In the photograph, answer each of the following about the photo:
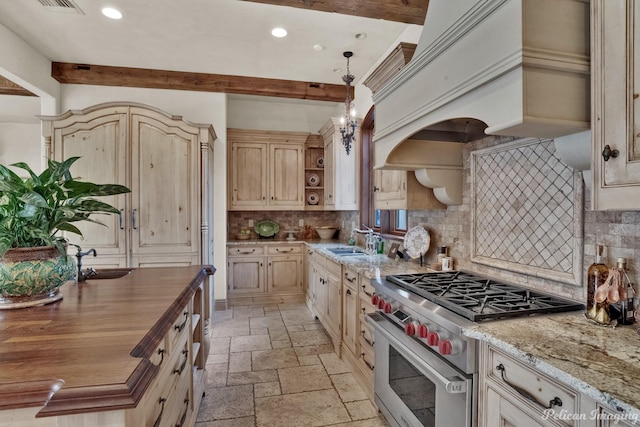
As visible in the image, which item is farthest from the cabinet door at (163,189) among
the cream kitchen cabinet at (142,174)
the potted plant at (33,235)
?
the potted plant at (33,235)

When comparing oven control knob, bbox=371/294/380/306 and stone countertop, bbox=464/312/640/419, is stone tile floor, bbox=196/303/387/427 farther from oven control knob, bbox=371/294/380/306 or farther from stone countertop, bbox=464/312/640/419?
stone countertop, bbox=464/312/640/419

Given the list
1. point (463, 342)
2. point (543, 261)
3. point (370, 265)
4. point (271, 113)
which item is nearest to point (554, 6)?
point (543, 261)

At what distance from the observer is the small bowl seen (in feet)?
16.9

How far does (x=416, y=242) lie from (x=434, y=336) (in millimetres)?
1381

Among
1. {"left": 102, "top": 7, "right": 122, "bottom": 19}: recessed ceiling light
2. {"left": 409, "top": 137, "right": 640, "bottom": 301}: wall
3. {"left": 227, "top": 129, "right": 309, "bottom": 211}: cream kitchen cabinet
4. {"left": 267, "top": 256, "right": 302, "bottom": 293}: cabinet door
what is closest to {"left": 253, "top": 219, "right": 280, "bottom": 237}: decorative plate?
{"left": 227, "top": 129, "right": 309, "bottom": 211}: cream kitchen cabinet

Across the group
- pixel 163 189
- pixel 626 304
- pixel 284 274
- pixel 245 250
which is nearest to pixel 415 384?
pixel 626 304

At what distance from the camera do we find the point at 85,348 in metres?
0.96

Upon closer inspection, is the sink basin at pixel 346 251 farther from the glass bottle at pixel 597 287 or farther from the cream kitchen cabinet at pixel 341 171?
the glass bottle at pixel 597 287

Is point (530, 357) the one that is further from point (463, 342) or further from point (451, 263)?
point (451, 263)

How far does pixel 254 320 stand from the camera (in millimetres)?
4031

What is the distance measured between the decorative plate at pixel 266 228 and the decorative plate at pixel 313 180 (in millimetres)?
881

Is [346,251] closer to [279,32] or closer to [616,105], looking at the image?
[279,32]

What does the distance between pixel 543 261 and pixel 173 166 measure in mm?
3512

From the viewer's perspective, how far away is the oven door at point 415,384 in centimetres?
131
